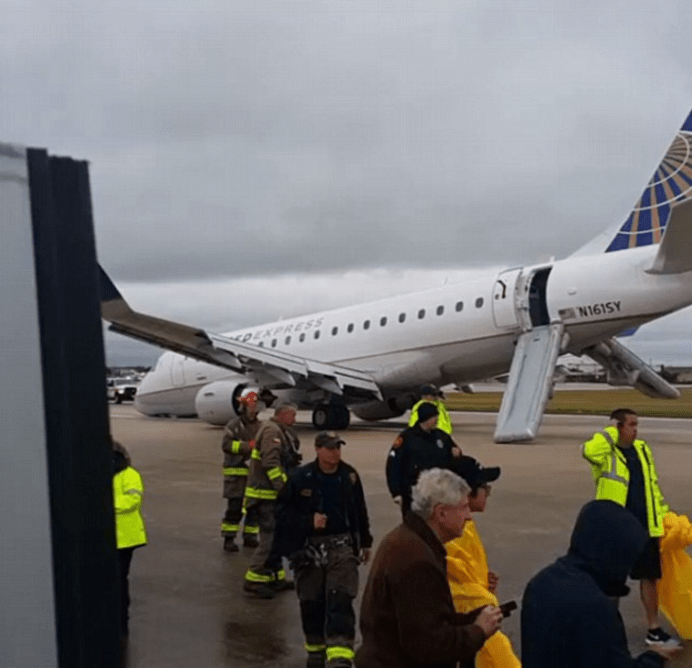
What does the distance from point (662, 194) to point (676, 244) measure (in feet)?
12.3

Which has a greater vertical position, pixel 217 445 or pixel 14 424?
pixel 14 424

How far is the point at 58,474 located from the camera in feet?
7.29

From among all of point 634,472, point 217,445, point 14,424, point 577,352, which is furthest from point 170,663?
point 577,352

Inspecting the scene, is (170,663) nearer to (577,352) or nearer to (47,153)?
(47,153)

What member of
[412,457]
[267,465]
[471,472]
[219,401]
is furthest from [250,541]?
[219,401]

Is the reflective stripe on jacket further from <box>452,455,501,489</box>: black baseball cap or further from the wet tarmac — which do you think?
<box>452,455,501,489</box>: black baseball cap

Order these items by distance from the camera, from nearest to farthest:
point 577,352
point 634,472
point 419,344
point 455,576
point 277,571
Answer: point 455,576, point 634,472, point 277,571, point 577,352, point 419,344

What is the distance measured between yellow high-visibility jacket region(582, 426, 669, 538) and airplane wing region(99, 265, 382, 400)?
47.0ft

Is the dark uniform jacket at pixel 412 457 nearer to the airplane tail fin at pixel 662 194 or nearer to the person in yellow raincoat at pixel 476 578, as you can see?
the person in yellow raincoat at pixel 476 578

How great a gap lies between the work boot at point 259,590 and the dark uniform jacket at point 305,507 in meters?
1.79

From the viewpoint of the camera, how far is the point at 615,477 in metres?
6.19

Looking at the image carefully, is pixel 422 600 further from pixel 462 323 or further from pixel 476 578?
pixel 462 323

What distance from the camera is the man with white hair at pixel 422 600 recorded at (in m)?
3.23

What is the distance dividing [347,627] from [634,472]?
2495 mm
